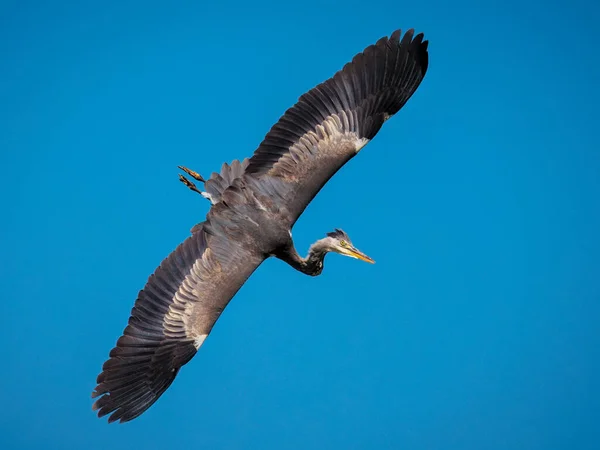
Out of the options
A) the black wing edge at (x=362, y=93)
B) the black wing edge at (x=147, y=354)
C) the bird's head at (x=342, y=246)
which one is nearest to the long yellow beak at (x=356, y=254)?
the bird's head at (x=342, y=246)

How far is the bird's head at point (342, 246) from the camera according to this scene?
9.30 meters

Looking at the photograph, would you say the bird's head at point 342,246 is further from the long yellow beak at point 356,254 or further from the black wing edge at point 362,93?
the black wing edge at point 362,93

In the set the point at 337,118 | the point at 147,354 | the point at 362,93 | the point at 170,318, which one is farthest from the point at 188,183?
the point at 362,93

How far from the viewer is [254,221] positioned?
8.95 m

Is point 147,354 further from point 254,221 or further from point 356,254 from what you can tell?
point 356,254

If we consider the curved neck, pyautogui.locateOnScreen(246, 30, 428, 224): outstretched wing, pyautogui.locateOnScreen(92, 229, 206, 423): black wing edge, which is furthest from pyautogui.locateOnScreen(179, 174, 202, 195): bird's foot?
the curved neck

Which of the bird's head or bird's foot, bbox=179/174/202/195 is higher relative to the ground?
bird's foot, bbox=179/174/202/195

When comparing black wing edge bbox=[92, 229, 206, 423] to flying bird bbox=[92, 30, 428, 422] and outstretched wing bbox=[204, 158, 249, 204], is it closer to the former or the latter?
flying bird bbox=[92, 30, 428, 422]

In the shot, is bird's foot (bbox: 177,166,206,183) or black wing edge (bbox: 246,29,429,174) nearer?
black wing edge (bbox: 246,29,429,174)

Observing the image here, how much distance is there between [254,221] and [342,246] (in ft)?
2.91

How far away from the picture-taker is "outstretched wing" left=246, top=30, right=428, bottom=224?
9.07 metres

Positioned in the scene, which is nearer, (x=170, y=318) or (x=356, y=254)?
(x=170, y=318)

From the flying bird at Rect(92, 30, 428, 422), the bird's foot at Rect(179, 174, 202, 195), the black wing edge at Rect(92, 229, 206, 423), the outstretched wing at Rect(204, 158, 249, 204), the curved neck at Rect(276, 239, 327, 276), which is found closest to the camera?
the black wing edge at Rect(92, 229, 206, 423)

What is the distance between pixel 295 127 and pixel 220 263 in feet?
4.54
